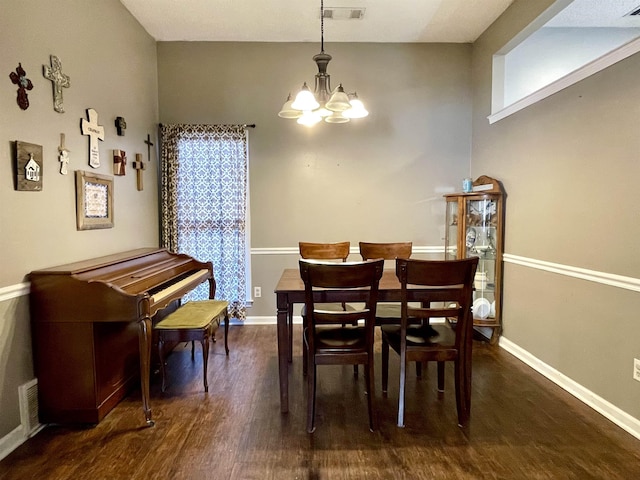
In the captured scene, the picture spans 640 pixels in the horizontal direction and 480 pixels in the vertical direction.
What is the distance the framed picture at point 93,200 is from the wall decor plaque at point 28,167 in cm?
38

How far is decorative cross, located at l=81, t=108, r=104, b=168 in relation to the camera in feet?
8.59

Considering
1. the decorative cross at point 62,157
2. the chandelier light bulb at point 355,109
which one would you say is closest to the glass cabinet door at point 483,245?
the chandelier light bulb at point 355,109

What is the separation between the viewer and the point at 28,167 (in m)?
2.04

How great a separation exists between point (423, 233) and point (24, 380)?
11.5 feet

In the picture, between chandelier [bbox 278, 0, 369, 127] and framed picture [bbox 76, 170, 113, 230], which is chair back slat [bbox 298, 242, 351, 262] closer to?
chandelier [bbox 278, 0, 369, 127]

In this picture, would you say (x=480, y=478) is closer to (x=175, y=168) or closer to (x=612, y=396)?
(x=612, y=396)

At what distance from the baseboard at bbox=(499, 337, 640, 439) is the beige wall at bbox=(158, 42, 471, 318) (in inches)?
57.3

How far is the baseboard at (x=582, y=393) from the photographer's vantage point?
6.83 ft

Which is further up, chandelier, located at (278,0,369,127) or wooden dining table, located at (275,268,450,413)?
chandelier, located at (278,0,369,127)

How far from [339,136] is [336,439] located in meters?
2.94

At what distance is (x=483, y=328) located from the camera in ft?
11.7

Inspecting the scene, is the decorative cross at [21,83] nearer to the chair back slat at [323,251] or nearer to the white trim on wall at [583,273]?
the chair back slat at [323,251]

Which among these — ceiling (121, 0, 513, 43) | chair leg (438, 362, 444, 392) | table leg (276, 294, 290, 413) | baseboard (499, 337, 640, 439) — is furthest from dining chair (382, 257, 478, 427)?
ceiling (121, 0, 513, 43)

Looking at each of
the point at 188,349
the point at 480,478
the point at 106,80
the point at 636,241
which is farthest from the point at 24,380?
the point at 636,241
